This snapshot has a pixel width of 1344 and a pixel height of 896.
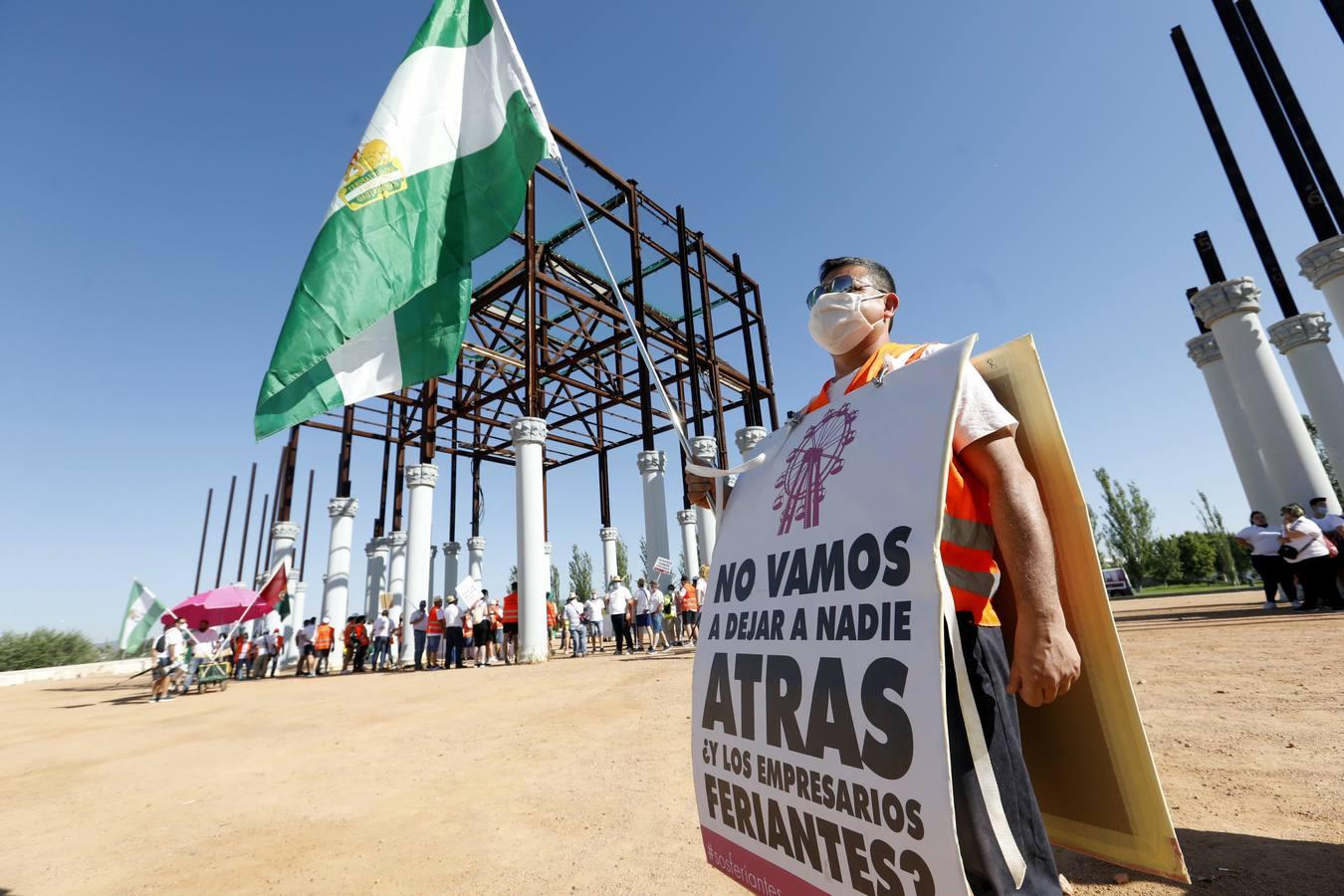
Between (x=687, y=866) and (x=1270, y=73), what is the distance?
16248 mm

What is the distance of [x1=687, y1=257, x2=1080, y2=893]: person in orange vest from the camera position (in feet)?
3.68

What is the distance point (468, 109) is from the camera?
379 centimetres

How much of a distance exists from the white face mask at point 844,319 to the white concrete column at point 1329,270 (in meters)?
12.3

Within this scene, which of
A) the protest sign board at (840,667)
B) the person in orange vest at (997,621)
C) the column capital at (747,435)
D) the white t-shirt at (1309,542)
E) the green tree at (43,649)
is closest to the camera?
the protest sign board at (840,667)

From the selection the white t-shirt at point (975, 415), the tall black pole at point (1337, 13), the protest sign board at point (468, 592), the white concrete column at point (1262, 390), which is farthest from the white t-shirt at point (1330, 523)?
the protest sign board at point (468, 592)

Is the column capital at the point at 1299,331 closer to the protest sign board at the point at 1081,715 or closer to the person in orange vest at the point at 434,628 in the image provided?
the protest sign board at the point at 1081,715

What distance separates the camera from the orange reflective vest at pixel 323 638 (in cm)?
1338

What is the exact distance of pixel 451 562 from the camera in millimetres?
20094

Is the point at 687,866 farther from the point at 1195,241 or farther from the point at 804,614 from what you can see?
the point at 1195,241

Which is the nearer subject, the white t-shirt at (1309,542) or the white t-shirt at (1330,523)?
the white t-shirt at (1309,542)

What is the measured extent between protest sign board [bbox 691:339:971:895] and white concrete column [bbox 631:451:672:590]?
1365 centimetres

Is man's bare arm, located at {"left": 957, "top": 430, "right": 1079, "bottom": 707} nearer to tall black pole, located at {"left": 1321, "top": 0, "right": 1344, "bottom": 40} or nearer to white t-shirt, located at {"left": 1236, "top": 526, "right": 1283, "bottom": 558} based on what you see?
white t-shirt, located at {"left": 1236, "top": 526, "right": 1283, "bottom": 558}

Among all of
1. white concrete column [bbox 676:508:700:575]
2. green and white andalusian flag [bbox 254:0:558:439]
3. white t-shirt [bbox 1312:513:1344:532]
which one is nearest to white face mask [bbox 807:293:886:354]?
green and white andalusian flag [bbox 254:0:558:439]

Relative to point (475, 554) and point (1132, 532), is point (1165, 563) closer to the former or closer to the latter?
point (1132, 532)
